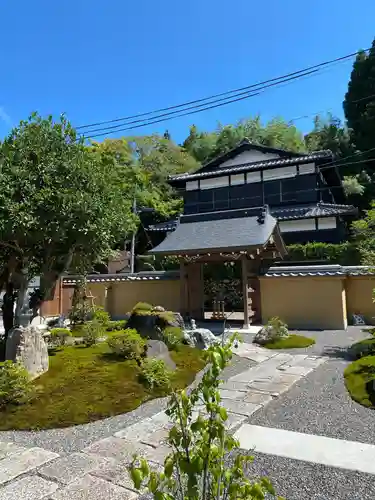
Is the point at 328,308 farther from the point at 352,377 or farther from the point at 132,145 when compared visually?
the point at 132,145

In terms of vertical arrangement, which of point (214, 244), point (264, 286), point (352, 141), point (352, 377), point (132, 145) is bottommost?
point (352, 377)

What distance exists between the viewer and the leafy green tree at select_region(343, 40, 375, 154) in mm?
28531

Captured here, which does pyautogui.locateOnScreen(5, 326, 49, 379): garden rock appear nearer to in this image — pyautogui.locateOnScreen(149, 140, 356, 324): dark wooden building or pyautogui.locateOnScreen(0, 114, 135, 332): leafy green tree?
pyautogui.locateOnScreen(0, 114, 135, 332): leafy green tree

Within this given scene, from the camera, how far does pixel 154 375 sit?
5.84 m

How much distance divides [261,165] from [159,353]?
1835 centimetres

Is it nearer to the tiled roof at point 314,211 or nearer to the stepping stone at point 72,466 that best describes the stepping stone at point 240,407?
the stepping stone at point 72,466

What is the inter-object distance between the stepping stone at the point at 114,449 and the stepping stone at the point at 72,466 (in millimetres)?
81

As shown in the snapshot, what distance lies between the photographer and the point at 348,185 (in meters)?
25.9

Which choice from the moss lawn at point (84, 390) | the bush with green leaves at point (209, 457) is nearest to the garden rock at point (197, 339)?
the moss lawn at point (84, 390)

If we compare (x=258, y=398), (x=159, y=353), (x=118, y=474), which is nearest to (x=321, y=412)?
(x=258, y=398)

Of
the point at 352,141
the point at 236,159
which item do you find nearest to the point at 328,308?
the point at 236,159

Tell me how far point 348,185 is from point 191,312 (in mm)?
18075

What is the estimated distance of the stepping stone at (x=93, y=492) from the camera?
2.74 meters

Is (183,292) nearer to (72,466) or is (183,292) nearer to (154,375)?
(154,375)
